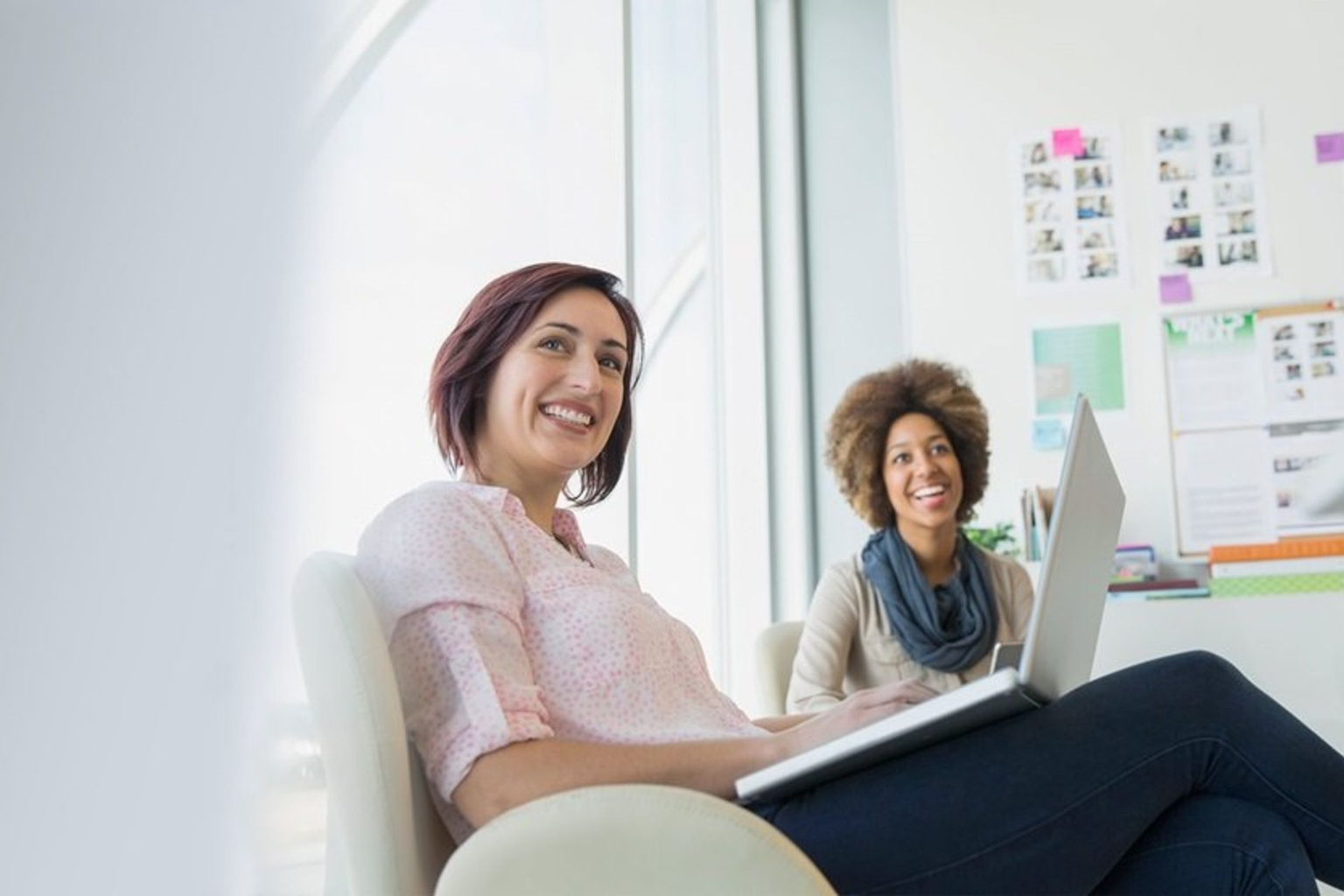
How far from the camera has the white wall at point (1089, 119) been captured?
128 inches

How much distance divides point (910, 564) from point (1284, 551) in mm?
1021

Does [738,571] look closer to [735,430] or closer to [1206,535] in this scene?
[735,430]

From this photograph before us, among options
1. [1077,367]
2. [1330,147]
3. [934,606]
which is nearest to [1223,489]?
[1077,367]

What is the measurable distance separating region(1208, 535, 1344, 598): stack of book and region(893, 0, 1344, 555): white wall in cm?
17

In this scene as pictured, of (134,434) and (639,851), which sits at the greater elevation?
A: (134,434)

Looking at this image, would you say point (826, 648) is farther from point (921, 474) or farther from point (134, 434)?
point (134, 434)

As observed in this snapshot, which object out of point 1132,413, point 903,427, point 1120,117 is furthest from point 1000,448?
point 1120,117

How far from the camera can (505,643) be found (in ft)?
4.11

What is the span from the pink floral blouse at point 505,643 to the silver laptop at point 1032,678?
18 cm

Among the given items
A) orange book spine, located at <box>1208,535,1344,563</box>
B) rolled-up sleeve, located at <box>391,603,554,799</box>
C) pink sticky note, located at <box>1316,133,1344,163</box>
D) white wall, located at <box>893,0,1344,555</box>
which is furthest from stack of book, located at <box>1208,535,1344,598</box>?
rolled-up sleeve, located at <box>391,603,554,799</box>

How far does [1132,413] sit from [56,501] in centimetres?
281

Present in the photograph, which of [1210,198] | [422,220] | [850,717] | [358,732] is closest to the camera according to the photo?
[358,732]

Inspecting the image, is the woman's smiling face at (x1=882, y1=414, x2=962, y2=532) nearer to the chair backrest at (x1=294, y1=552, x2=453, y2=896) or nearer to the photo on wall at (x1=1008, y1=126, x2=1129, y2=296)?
the photo on wall at (x1=1008, y1=126, x2=1129, y2=296)

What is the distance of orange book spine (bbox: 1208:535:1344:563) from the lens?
3.07 meters
